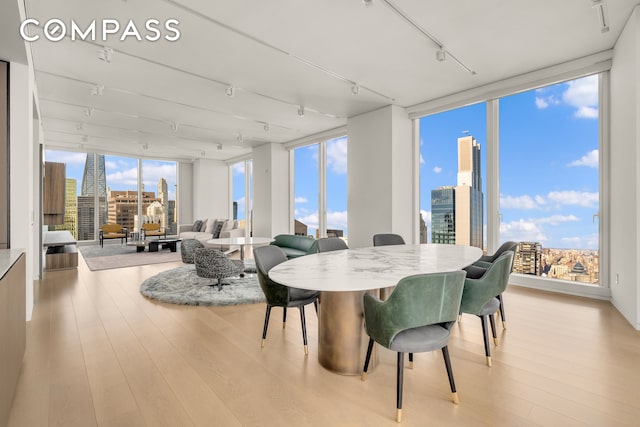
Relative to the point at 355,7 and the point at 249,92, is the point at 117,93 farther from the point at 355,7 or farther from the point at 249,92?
the point at 355,7

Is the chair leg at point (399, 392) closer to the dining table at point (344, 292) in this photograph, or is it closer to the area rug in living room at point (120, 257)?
the dining table at point (344, 292)

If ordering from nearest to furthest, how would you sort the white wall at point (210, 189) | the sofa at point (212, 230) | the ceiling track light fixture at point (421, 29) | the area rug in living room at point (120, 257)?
the ceiling track light fixture at point (421, 29)
the area rug in living room at point (120, 257)
the sofa at point (212, 230)
the white wall at point (210, 189)

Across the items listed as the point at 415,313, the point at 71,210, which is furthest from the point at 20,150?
the point at 71,210

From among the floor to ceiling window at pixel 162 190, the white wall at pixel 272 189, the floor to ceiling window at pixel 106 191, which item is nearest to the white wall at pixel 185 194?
the floor to ceiling window at pixel 162 190

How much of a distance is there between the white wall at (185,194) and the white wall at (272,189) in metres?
4.13

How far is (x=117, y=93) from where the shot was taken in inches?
204

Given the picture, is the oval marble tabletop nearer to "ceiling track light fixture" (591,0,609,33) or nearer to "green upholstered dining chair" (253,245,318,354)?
"green upholstered dining chair" (253,245,318,354)

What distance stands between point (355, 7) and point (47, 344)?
14.0 ft

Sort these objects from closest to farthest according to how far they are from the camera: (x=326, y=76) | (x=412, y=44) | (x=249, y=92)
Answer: (x=412, y=44), (x=326, y=76), (x=249, y=92)

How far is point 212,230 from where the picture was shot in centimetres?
938

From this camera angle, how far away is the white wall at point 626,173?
10.2 feet

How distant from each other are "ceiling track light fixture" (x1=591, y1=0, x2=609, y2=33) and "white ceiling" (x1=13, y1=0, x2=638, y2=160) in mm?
56

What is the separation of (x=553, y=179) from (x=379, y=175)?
2.66m

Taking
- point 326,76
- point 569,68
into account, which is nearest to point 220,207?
point 326,76
